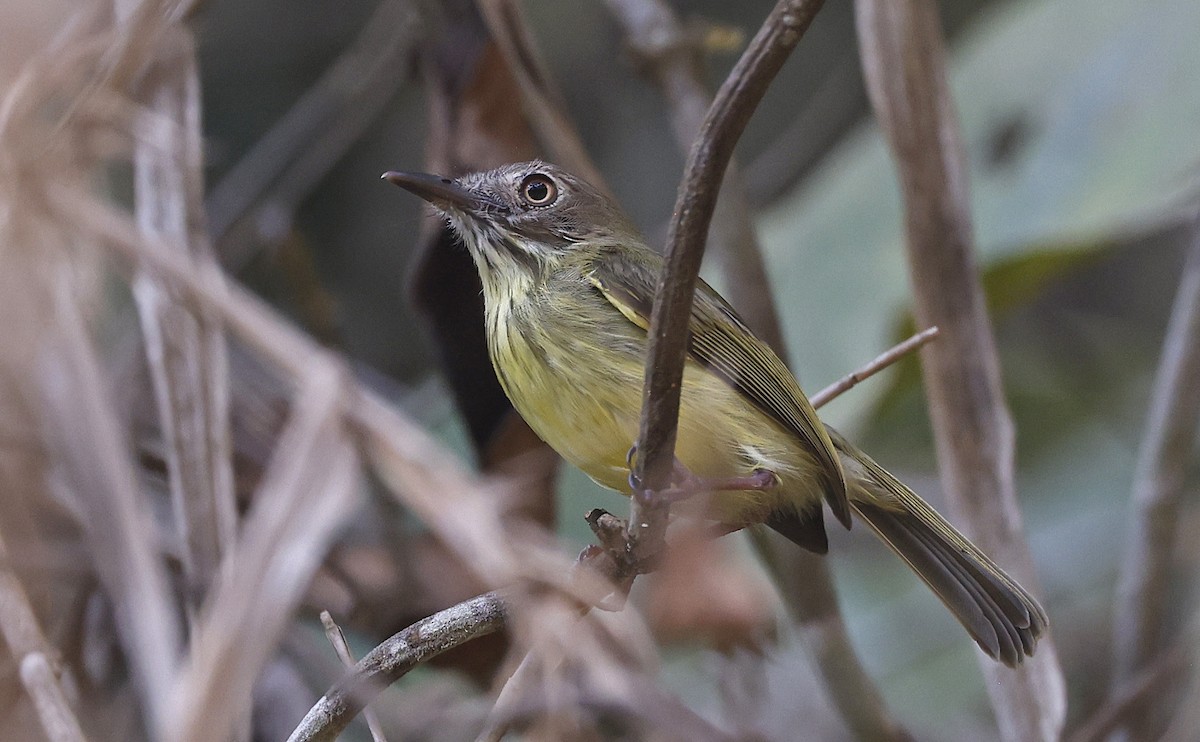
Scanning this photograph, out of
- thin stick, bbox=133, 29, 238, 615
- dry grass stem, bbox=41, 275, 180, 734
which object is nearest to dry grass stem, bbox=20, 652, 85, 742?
dry grass stem, bbox=41, 275, 180, 734

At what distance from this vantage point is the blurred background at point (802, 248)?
3277mm

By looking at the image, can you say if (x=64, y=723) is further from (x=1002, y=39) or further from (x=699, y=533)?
(x=1002, y=39)

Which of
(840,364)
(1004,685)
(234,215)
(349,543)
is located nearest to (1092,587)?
(840,364)

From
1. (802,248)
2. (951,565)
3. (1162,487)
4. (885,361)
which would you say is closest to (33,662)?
(885,361)

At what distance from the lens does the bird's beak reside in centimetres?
250

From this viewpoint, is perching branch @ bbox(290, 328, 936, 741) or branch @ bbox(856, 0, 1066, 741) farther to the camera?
branch @ bbox(856, 0, 1066, 741)

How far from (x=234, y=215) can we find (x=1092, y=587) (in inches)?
128

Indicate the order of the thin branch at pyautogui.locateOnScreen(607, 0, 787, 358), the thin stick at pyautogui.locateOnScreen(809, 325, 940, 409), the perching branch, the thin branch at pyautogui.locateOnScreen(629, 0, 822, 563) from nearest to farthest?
the thin branch at pyautogui.locateOnScreen(629, 0, 822, 563) → the perching branch → the thin stick at pyautogui.locateOnScreen(809, 325, 940, 409) → the thin branch at pyautogui.locateOnScreen(607, 0, 787, 358)

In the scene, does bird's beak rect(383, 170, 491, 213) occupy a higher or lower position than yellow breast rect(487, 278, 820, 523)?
higher

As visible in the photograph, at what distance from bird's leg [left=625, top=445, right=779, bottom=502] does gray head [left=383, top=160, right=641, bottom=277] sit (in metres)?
0.58

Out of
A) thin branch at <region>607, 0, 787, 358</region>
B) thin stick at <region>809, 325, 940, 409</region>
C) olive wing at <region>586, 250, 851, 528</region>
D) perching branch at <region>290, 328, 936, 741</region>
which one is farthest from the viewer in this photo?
thin branch at <region>607, 0, 787, 358</region>

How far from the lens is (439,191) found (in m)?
2.59

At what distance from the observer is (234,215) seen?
15.0ft

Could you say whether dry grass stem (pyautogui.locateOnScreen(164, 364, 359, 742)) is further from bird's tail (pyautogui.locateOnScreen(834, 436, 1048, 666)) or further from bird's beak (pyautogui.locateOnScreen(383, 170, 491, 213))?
bird's tail (pyautogui.locateOnScreen(834, 436, 1048, 666))
